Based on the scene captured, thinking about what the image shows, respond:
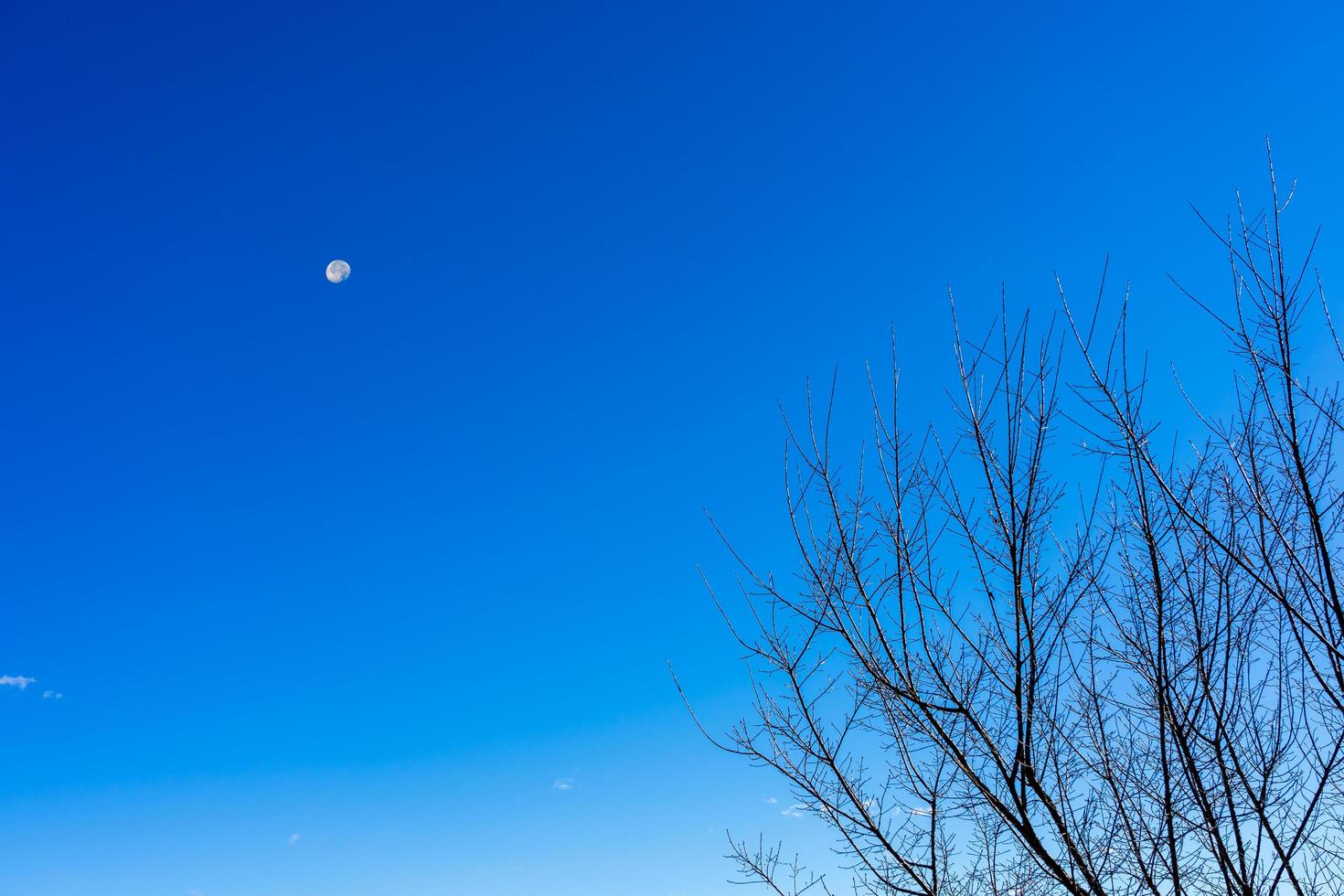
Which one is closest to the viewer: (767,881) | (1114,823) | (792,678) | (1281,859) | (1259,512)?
(1281,859)

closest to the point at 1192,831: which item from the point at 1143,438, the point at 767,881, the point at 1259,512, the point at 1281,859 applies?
the point at 1281,859

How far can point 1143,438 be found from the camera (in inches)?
128

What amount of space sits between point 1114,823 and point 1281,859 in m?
0.53

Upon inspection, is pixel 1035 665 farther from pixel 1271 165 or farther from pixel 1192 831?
pixel 1271 165

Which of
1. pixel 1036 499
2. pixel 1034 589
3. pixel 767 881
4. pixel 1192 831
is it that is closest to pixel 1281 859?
pixel 1192 831

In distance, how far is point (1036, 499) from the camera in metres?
3.39

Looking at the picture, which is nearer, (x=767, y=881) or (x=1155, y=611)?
(x=1155, y=611)

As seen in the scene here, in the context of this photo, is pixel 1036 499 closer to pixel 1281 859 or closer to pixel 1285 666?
pixel 1285 666

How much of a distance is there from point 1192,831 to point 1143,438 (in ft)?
4.57

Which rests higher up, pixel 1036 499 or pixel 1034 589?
pixel 1036 499

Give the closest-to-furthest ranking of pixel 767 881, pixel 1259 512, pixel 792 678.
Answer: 1. pixel 1259 512
2. pixel 792 678
3. pixel 767 881

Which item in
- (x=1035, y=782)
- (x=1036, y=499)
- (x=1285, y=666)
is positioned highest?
(x=1036, y=499)

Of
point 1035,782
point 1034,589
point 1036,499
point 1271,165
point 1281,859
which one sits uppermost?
point 1271,165

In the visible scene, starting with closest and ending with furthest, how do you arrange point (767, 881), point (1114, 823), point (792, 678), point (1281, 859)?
1. point (1281, 859)
2. point (1114, 823)
3. point (792, 678)
4. point (767, 881)
